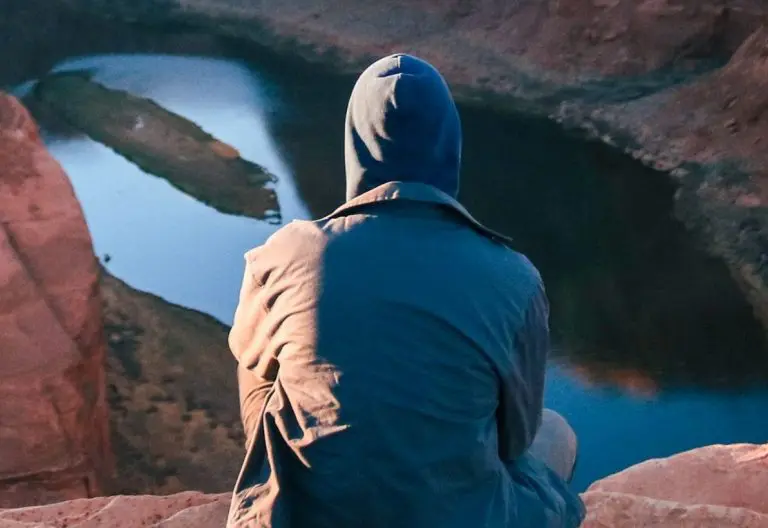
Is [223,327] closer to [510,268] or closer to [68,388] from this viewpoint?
[68,388]

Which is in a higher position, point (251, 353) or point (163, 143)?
point (251, 353)

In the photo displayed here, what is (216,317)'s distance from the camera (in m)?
5.67

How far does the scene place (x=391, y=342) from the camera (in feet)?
3.51

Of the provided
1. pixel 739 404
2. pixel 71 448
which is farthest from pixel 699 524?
pixel 739 404

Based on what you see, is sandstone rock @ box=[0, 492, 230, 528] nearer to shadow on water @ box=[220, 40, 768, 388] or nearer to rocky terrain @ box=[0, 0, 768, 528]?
rocky terrain @ box=[0, 0, 768, 528]

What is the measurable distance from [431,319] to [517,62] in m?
9.10

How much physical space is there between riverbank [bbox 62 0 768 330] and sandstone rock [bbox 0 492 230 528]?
4138 millimetres

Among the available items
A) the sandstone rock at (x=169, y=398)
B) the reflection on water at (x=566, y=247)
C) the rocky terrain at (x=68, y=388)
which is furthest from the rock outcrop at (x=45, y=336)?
the reflection on water at (x=566, y=247)

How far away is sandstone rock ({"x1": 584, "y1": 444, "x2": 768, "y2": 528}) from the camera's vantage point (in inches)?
85.9

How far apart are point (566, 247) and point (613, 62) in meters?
3.53

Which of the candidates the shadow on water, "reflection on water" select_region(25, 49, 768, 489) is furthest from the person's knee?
the shadow on water

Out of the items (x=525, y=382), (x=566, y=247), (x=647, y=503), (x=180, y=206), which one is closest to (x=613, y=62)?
(x=566, y=247)

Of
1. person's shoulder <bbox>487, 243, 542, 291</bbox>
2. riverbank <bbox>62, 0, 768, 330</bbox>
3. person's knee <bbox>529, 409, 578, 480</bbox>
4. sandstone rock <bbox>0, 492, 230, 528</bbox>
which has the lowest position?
riverbank <bbox>62, 0, 768, 330</bbox>

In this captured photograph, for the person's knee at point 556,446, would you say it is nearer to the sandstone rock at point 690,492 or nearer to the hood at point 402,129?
the sandstone rock at point 690,492
